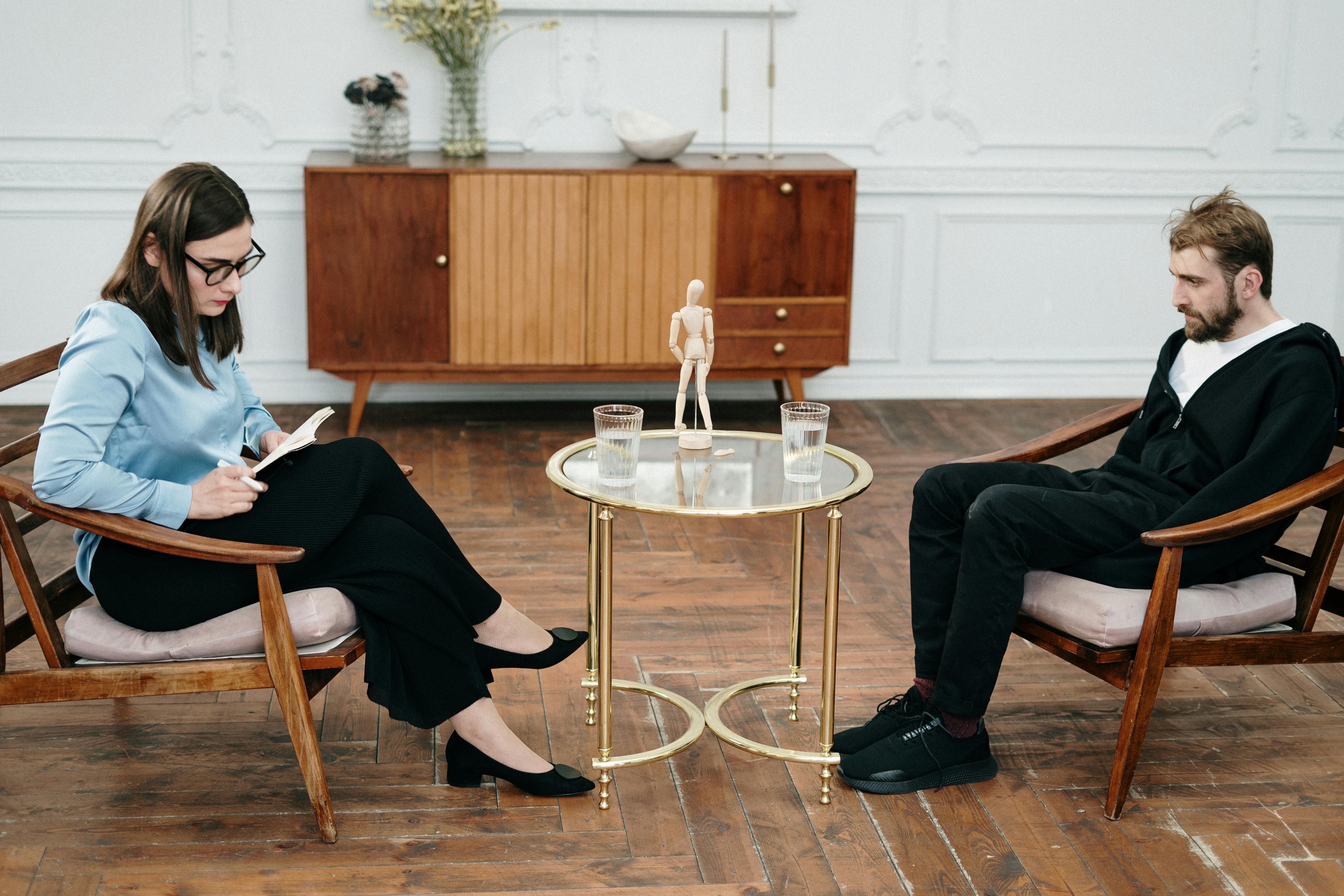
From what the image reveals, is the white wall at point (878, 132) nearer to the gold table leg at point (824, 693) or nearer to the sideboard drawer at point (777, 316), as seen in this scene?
the sideboard drawer at point (777, 316)

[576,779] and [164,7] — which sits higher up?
[164,7]

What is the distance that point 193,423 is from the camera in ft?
8.28

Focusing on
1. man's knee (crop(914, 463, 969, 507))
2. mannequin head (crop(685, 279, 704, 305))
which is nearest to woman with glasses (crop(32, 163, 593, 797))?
mannequin head (crop(685, 279, 704, 305))

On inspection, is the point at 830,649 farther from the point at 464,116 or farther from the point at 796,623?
the point at 464,116

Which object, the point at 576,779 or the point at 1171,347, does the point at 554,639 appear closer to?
the point at 576,779

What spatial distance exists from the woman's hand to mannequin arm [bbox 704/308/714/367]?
947 millimetres

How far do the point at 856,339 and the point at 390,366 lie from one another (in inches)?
79.8

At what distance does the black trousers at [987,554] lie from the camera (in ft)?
8.44

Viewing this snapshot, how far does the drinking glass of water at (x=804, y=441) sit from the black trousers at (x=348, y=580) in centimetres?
66

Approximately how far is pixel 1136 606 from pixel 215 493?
1.74 m

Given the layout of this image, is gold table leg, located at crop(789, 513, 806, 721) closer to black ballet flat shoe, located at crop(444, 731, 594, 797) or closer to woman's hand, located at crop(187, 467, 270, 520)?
black ballet flat shoe, located at crop(444, 731, 594, 797)

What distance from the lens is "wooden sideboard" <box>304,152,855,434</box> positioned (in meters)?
4.90

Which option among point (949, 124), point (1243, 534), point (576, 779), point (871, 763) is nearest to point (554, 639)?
point (576, 779)

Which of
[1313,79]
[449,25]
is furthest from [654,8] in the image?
[1313,79]
